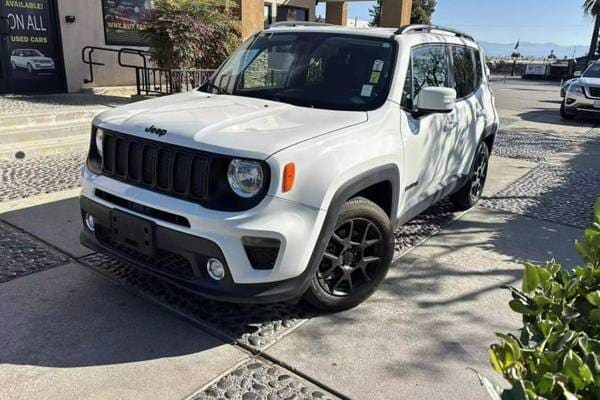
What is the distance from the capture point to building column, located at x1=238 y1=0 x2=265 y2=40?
1226 cm

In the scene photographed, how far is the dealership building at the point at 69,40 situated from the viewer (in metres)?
9.80

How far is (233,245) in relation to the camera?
260 centimetres

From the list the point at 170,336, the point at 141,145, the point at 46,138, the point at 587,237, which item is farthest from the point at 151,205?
the point at 46,138

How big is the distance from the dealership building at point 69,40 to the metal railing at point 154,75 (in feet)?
0.22

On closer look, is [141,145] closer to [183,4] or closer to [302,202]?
[302,202]

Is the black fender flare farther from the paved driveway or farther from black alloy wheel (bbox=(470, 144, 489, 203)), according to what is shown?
black alloy wheel (bbox=(470, 144, 489, 203))

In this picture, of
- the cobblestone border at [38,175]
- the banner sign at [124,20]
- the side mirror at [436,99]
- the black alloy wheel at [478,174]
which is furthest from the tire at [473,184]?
the banner sign at [124,20]

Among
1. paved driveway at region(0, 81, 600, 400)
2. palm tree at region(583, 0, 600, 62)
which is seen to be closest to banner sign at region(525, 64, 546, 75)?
palm tree at region(583, 0, 600, 62)

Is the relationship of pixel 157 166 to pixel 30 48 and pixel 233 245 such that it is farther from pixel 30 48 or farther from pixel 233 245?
pixel 30 48

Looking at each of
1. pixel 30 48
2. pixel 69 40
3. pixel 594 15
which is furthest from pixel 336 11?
pixel 594 15

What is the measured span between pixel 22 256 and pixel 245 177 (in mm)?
2353

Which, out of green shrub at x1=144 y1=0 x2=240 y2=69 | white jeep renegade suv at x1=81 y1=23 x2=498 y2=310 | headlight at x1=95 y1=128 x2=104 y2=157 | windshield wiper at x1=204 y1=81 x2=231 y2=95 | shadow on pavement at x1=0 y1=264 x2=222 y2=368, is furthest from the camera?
green shrub at x1=144 y1=0 x2=240 y2=69

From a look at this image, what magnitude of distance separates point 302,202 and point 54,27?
10.1 m

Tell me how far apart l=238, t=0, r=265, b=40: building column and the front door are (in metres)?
4.18
